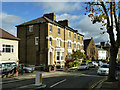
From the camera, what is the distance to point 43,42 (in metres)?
31.0

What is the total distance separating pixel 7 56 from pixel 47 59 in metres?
7.98

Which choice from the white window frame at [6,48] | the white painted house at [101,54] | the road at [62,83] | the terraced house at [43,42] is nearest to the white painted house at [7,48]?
the white window frame at [6,48]

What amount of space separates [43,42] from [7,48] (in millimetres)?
7781

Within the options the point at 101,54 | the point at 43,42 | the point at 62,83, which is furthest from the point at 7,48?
the point at 101,54

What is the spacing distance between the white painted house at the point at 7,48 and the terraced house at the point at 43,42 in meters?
5.65

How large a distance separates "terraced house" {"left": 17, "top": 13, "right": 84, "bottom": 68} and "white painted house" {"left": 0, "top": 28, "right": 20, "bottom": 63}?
18.5 feet

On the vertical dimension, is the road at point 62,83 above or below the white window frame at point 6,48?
below

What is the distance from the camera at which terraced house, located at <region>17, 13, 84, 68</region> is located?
30844 millimetres

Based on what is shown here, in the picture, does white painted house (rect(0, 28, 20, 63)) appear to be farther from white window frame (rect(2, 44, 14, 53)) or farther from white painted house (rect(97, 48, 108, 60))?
white painted house (rect(97, 48, 108, 60))

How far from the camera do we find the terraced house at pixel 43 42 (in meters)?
30.8

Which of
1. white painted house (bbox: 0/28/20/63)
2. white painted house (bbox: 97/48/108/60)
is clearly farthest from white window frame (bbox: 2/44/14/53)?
white painted house (bbox: 97/48/108/60)

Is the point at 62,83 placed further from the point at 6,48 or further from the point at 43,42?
the point at 43,42

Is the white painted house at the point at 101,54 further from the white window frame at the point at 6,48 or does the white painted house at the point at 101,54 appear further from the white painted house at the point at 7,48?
the white window frame at the point at 6,48

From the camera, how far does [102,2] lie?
11812 millimetres
